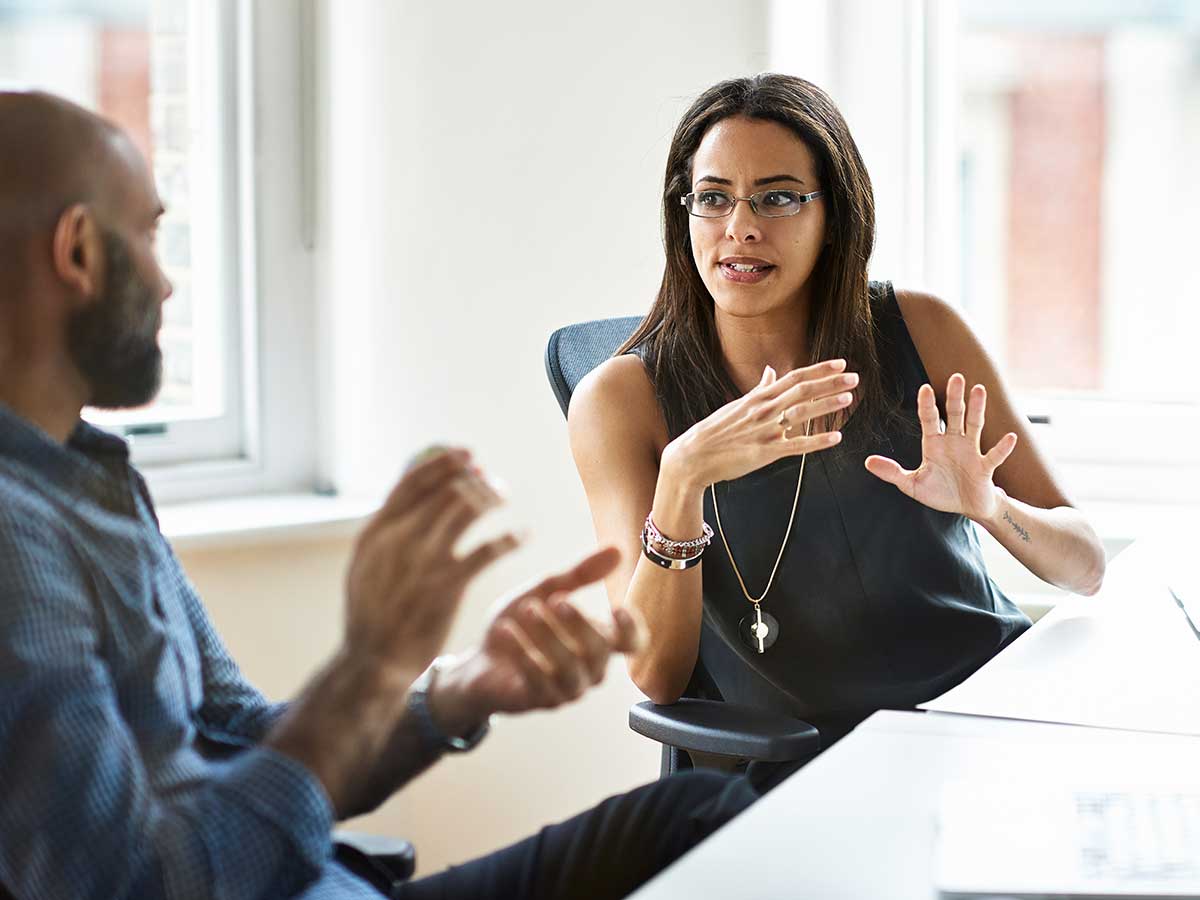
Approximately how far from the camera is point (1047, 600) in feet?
6.94

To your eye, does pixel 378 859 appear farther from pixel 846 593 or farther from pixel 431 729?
pixel 846 593

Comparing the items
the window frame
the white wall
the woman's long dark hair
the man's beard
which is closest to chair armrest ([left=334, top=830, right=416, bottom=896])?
the man's beard

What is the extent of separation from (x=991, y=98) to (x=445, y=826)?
1439 mm

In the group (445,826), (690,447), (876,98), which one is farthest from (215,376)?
(876,98)

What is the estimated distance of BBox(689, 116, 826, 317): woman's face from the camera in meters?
1.50

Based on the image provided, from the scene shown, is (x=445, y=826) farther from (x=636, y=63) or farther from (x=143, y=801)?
(x=143, y=801)

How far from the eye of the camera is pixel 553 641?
0.76m

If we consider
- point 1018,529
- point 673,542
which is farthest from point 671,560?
point 1018,529

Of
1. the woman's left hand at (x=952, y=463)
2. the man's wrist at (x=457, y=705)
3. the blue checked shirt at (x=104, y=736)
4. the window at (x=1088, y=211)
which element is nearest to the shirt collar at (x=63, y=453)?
the blue checked shirt at (x=104, y=736)

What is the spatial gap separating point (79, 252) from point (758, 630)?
0.96m

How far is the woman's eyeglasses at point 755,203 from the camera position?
151 centimetres

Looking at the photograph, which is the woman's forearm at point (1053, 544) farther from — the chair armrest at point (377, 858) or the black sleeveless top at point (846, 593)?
the chair armrest at point (377, 858)

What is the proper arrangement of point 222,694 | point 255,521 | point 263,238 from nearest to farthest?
point 222,694
point 255,521
point 263,238

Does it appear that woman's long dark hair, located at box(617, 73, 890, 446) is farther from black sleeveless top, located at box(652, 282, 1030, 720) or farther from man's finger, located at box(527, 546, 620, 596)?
man's finger, located at box(527, 546, 620, 596)
